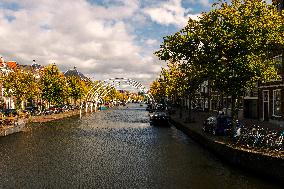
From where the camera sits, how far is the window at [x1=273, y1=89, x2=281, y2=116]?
40.6 metres

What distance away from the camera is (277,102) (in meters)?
41.3

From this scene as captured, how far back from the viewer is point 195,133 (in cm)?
3475

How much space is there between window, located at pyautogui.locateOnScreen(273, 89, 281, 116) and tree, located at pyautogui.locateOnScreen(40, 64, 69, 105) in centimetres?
4792

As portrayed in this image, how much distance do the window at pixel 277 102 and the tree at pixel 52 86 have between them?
47.9 m

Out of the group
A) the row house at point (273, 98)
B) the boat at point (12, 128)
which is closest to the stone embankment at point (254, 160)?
the row house at point (273, 98)

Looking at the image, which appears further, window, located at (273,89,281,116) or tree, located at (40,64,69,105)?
tree, located at (40,64,69,105)

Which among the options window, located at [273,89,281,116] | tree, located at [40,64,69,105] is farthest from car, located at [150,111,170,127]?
tree, located at [40,64,69,105]

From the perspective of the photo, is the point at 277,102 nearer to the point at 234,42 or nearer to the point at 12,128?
the point at 234,42

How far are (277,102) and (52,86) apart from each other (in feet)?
163

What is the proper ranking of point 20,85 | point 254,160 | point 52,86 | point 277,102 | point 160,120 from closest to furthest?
point 254,160
point 277,102
point 160,120
point 20,85
point 52,86

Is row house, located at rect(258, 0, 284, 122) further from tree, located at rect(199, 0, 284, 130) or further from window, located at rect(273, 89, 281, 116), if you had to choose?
tree, located at rect(199, 0, 284, 130)

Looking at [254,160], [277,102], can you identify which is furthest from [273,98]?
[254,160]

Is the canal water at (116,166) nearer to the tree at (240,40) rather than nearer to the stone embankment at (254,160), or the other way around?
the stone embankment at (254,160)

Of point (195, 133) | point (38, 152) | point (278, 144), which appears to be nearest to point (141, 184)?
point (278, 144)
